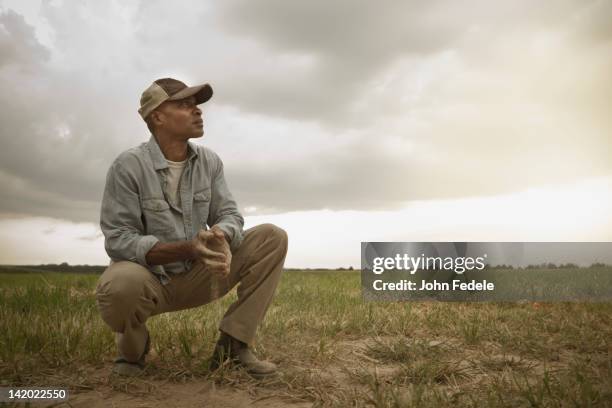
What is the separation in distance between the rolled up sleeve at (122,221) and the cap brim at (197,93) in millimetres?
571

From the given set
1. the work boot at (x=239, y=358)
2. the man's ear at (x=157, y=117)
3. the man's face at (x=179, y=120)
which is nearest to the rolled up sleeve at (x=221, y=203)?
the man's face at (x=179, y=120)

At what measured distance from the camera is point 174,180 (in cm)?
344

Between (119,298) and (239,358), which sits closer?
(119,298)

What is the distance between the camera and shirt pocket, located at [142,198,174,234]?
10.8 feet

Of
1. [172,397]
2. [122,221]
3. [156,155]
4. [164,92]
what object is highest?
[164,92]

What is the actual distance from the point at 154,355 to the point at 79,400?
0.90 meters

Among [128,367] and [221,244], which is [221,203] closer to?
[221,244]

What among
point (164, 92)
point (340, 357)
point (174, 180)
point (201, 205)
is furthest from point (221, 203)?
point (340, 357)

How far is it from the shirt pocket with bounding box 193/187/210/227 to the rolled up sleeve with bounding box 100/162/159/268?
36 centimetres

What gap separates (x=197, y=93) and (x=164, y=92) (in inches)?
8.7

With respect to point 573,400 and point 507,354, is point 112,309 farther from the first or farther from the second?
point 507,354

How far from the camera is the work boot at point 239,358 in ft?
10.7

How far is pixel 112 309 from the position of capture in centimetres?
303

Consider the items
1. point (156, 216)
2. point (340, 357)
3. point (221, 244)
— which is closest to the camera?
point (221, 244)
